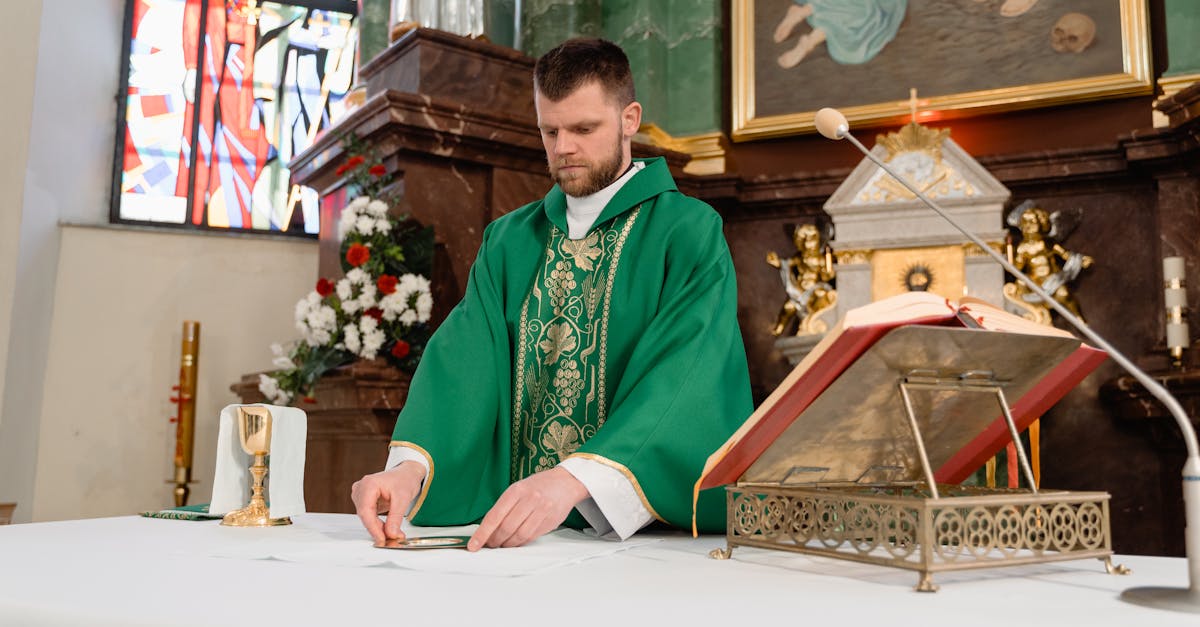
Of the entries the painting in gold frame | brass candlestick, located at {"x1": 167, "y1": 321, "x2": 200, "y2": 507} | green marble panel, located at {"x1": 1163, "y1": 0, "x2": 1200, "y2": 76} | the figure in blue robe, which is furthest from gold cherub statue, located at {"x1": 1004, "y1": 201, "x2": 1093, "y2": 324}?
brass candlestick, located at {"x1": 167, "y1": 321, "x2": 200, "y2": 507}

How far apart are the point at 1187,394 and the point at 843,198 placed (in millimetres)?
1849

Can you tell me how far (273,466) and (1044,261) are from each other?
4.16 meters

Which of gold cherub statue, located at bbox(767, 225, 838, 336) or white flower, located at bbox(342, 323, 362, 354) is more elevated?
gold cherub statue, located at bbox(767, 225, 838, 336)

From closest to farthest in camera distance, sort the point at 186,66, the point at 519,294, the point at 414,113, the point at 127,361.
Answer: the point at 519,294 < the point at 414,113 < the point at 127,361 < the point at 186,66

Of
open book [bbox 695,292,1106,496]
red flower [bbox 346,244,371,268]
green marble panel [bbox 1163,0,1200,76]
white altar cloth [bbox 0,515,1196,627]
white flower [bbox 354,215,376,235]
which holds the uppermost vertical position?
green marble panel [bbox 1163,0,1200,76]

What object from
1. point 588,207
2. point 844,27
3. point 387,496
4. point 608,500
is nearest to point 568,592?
point 608,500

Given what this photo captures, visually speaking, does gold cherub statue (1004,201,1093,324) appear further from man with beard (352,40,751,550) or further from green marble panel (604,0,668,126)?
man with beard (352,40,751,550)

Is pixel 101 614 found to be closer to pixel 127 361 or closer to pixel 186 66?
pixel 127 361

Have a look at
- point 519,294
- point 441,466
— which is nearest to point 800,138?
point 519,294

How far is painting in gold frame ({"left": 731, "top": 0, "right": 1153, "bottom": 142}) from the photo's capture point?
539 cm

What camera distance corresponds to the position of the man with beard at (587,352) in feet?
6.11

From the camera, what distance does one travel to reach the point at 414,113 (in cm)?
488

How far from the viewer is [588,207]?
8.28 feet

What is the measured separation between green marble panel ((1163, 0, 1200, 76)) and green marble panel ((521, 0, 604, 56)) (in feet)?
10.3
